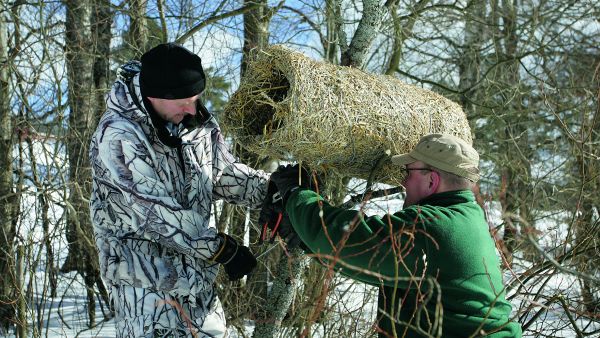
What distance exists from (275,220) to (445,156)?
0.93 metres

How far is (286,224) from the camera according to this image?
324cm

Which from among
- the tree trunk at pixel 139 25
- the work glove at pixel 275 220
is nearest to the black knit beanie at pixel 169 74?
the work glove at pixel 275 220

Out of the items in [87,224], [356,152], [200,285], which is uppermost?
[87,224]

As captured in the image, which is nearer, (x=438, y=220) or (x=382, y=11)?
(x=438, y=220)

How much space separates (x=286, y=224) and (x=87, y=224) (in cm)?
Answer: 433

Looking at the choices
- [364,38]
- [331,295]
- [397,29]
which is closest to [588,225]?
[331,295]

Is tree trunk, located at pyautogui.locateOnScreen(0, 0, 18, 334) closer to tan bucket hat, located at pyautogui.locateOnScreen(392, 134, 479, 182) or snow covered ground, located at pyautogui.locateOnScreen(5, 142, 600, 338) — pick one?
snow covered ground, located at pyautogui.locateOnScreen(5, 142, 600, 338)

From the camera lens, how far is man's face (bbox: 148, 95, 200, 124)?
3060mm

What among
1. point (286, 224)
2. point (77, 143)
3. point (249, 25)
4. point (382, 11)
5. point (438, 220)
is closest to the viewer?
point (438, 220)

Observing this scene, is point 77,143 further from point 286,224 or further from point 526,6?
point 526,6

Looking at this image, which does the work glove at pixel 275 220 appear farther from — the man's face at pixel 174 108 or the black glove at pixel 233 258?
the man's face at pixel 174 108

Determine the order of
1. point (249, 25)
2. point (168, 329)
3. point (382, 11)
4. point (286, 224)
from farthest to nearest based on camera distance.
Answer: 1. point (249, 25)
2. point (382, 11)
3. point (286, 224)
4. point (168, 329)

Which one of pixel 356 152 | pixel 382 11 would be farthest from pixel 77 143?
pixel 356 152

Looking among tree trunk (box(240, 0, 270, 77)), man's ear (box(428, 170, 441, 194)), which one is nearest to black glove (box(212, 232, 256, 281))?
man's ear (box(428, 170, 441, 194))
